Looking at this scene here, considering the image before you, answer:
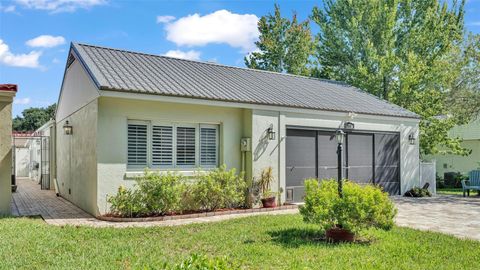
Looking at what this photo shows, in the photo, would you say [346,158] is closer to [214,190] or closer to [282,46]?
[214,190]

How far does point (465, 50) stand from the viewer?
2453 centimetres

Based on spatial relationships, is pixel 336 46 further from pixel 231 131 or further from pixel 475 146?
pixel 231 131

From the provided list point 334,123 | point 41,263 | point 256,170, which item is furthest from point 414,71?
point 41,263

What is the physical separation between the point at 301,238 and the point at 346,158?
8.17 meters

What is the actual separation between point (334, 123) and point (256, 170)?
412 centimetres

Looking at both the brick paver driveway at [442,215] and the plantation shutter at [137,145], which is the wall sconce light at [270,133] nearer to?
the plantation shutter at [137,145]

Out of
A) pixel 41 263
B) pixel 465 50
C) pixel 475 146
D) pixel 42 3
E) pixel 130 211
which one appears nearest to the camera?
pixel 41 263

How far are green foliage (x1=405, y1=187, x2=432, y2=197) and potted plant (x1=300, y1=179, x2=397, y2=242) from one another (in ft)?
33.4

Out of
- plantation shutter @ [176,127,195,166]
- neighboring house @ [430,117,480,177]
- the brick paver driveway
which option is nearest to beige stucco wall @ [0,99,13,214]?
plantation shutter @ [176,127,195,166]

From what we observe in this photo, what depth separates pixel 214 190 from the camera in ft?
38.2

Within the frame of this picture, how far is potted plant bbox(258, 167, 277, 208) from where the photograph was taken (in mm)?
12826

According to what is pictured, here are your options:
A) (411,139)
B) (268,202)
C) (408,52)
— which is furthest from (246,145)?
(408,52)

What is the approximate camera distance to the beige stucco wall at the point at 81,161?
447 inches

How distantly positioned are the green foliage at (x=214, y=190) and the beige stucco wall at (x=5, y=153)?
16.2ft
